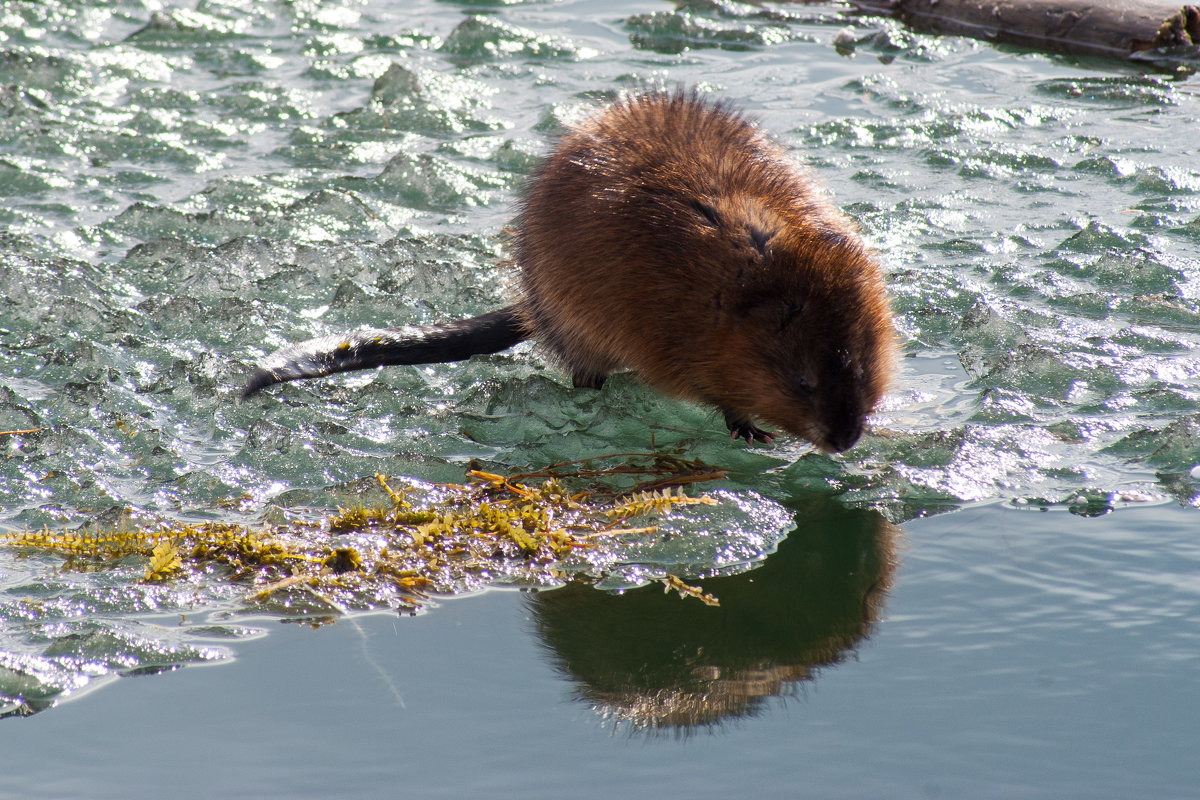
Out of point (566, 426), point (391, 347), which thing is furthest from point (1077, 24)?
point (391, 347)

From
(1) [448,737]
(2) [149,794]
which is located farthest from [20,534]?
(1) [448,737]

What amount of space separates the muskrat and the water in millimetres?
173

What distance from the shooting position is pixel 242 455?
3855 millimetres

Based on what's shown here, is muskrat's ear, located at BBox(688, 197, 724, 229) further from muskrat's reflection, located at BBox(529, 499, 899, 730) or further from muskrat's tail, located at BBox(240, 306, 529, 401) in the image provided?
muskrat's reflection, located at BBox(529, 499, 899, 730)

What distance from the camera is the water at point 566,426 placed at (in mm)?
2557

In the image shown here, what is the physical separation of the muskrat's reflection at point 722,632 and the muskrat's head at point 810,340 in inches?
17.3

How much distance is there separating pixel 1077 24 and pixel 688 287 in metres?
5.22

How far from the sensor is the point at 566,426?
14.0 feet

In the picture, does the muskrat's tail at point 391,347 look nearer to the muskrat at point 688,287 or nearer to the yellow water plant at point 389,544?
the muskrat at point 688,287

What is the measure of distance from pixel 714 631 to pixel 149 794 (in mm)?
1322

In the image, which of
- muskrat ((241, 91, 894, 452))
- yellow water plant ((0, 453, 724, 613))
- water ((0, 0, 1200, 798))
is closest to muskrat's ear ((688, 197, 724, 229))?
muskrat ((241, 91, 894, 452))

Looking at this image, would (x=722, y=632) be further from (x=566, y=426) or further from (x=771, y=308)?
(x=566, y=426)

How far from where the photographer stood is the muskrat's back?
12.1 ft

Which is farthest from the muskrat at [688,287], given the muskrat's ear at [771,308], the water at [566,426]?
the water at [566,426]
